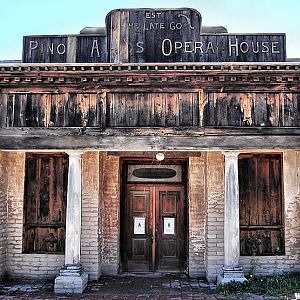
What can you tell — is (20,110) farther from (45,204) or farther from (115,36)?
(115,36)

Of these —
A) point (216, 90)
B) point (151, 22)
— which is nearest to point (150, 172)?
point (216, 90)

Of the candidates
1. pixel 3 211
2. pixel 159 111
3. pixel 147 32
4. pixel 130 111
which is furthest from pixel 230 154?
pixel 3 211

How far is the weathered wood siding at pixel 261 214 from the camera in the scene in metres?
11.1

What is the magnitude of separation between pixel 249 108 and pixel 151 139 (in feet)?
7.63

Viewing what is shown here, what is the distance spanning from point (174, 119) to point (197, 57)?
168cm

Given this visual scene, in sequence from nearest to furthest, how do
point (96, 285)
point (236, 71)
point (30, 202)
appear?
point (236, 71) < point (96, 285) < point (30, 202)

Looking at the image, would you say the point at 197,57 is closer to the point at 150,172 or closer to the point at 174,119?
the point at 174,119

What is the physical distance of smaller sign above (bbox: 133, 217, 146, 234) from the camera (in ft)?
38.9

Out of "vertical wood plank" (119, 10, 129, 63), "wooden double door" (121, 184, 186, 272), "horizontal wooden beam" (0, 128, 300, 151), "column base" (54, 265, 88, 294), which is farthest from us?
"wooden double door" (121, 184, 186, 272)

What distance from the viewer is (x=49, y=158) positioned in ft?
37.5

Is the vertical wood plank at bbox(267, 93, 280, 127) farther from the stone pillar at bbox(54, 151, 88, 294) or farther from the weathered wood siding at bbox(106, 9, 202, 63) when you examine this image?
the stone pillar at bbox(54, 151, 88, 294)

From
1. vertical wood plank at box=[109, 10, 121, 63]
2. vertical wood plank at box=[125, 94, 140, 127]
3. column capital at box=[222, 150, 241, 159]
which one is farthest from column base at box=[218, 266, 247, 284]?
vertical wood plank at box=[109, 10, 121, 63]

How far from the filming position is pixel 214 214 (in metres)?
11.0

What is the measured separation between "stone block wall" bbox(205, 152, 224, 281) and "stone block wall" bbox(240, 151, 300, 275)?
672 mm
